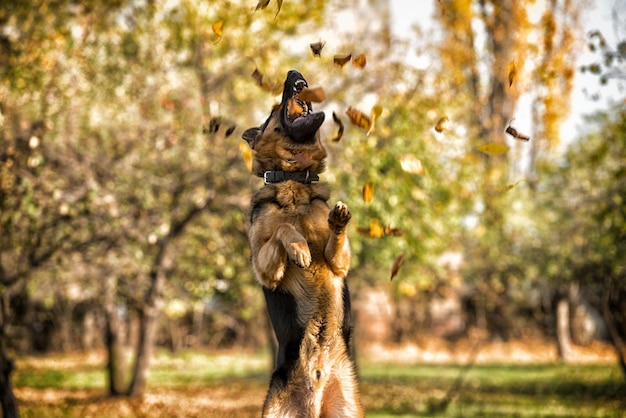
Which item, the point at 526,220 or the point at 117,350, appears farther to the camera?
the point at 526,220

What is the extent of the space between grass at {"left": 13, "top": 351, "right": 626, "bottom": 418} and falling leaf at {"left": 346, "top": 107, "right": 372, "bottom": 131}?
785cm

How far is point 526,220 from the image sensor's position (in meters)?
26.7

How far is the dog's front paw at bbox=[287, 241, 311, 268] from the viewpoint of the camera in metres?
4.50

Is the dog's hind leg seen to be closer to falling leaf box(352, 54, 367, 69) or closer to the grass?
falling leaf box(352, 54, 367, 69)

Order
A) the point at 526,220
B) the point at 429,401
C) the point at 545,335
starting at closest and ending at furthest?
the point at 429,401 → the point at 526,220 → the point at 545,335

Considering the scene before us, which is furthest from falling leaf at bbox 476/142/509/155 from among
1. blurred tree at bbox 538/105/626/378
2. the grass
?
the grass

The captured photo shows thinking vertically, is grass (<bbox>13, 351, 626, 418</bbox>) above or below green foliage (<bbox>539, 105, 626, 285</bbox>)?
below

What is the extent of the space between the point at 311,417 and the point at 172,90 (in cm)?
1035

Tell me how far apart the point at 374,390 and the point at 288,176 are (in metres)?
13.8

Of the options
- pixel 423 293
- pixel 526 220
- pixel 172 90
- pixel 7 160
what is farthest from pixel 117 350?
pixel 423 293

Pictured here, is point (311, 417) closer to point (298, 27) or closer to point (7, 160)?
point (7, 160)

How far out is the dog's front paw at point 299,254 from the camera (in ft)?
14.8

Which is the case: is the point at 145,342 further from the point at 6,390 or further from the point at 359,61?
the point at 359,61

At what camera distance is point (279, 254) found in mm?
4648
